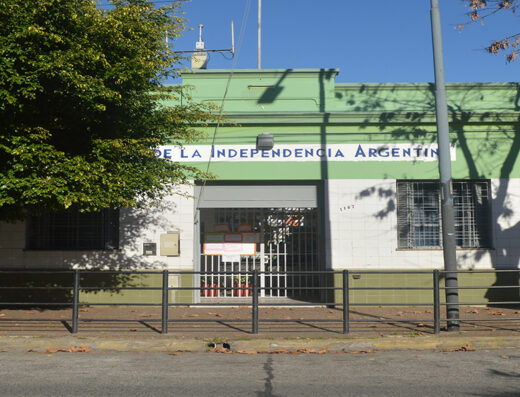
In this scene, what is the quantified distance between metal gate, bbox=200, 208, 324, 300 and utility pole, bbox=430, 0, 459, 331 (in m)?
4.83

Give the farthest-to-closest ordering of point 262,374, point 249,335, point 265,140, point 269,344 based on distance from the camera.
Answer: point 265,140
point 249,335
point 269,344
point 262,374

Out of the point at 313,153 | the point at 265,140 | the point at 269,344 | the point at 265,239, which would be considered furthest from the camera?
the point at 265,239

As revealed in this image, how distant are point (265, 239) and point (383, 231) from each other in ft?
10.2

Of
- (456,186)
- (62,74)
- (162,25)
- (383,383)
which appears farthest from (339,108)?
(383,383)

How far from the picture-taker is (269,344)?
27.3ft

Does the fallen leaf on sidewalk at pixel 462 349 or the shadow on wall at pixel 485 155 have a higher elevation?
the shadow on wall at pixel 485 155

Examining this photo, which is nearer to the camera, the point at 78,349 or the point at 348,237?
the point at 78,349

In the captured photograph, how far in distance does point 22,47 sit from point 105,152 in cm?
213

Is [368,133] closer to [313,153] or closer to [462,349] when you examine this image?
[313,153]

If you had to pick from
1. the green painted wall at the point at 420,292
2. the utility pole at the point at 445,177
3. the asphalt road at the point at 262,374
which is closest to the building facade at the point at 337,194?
the green painted wall at the point at 420,292

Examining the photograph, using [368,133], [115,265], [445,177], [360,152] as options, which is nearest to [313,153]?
[360,152]

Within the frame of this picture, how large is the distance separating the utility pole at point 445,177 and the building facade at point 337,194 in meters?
3.70

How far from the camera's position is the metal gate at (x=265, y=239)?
45.4 ft

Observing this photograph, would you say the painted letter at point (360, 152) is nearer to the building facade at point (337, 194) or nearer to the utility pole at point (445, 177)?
the building facade at point (337, 194)
